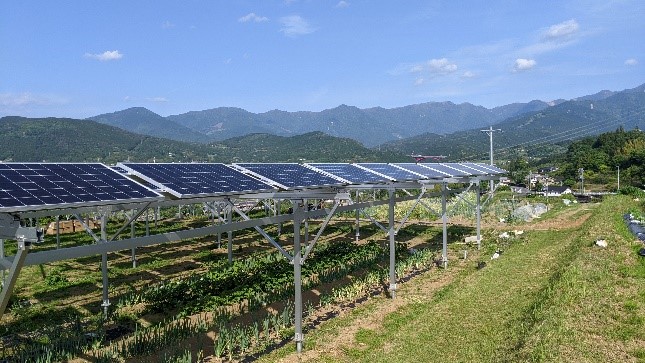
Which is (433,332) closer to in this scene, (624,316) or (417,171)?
(624,316)

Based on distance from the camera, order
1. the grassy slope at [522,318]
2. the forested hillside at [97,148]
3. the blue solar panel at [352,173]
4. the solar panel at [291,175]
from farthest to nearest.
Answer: the forested hillside at [97,148] → the blue solar panel at [352,173] → the solar panel at [291,175] → the grassy slope at [522,318]

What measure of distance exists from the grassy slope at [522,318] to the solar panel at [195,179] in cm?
414

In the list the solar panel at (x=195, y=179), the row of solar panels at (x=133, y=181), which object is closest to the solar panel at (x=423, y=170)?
the row of solar panels at (x=133, y=181)

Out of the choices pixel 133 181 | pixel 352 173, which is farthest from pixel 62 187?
pixel 352 173

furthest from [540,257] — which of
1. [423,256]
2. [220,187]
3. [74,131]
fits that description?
[74,131]

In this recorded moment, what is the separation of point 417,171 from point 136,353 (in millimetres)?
15067

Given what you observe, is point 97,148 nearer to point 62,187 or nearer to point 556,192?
point 556,192

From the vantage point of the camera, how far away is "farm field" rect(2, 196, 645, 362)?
36.2ft

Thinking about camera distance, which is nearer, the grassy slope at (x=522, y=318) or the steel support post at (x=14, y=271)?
the steel support post at (x=14, y=271)

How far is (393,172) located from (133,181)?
506 inches

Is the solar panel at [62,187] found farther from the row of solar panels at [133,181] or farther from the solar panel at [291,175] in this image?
the solar panel at [291,175]

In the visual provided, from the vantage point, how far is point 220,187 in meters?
11.8

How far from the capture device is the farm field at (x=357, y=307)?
36.2 feet

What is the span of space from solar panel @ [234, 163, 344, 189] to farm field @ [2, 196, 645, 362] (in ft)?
11.7
